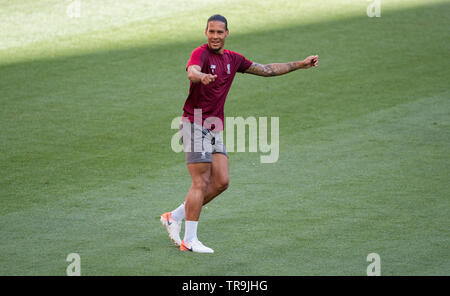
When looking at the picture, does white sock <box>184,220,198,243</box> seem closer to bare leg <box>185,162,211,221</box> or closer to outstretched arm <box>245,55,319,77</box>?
bare leg <box>185,162,211,221</box>

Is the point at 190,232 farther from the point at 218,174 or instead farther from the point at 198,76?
the point at 198,76

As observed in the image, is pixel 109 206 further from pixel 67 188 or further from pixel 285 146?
pixel 285 146

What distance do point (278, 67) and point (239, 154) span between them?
9.36 feet

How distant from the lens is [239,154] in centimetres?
1042

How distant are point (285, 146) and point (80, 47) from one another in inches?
238

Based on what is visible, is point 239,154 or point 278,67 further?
point 239,154

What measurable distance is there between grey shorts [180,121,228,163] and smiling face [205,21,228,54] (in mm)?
768

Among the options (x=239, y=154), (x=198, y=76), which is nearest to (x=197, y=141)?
(x=198, y=76)

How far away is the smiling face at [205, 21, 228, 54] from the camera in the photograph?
273 inches

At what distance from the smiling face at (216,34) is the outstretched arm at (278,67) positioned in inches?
27.2

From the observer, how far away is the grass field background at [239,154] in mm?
Result: 7062

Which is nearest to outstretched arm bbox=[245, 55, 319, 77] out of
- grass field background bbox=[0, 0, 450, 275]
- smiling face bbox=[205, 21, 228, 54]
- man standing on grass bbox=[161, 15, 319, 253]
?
man standing on grass bbox=[161, 15, 319, 253]

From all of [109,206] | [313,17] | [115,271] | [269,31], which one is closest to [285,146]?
[109,206]

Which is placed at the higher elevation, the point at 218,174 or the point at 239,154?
the point at 239,154
